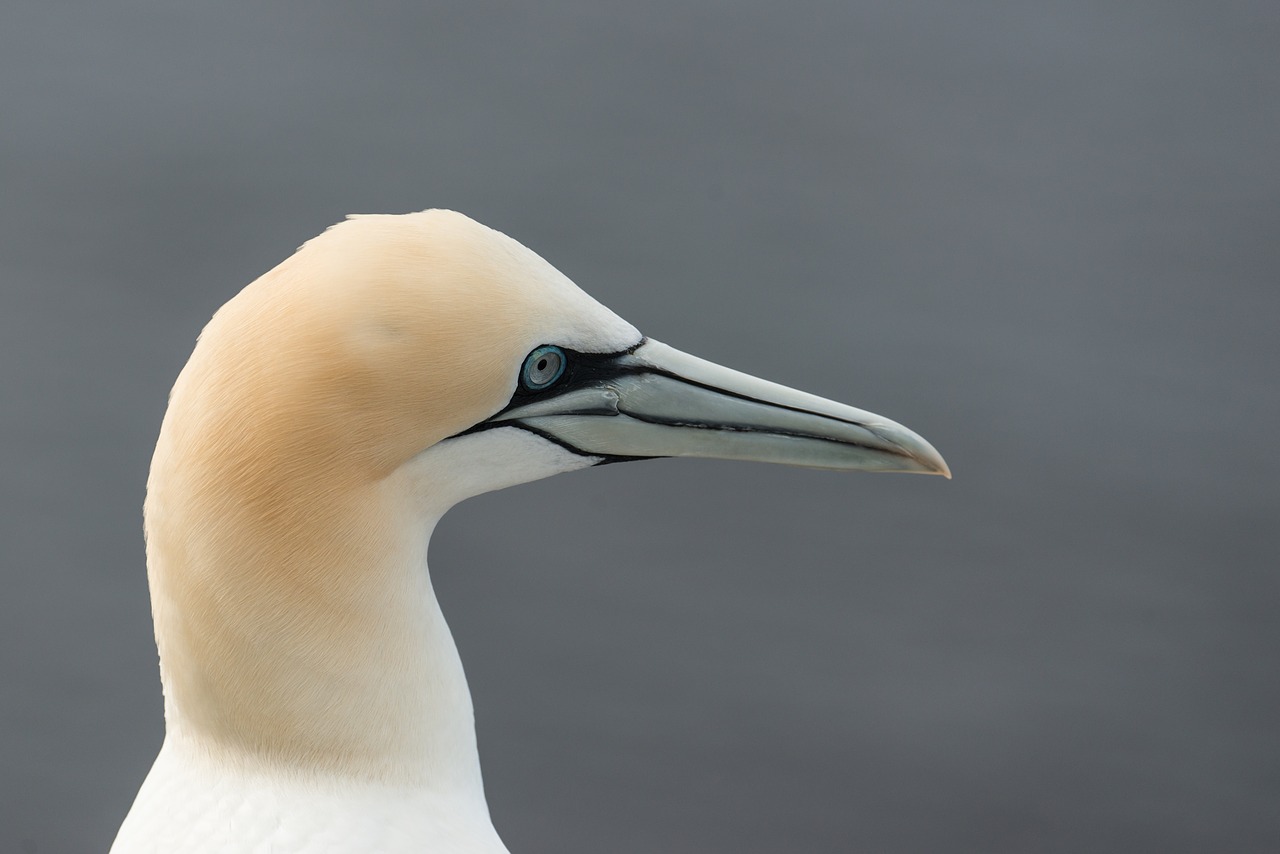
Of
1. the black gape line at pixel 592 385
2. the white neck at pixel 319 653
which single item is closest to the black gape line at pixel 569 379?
Answer: the black gape line at pixel 592 385

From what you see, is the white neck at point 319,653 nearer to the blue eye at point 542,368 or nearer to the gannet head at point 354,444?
the gannet head at point 354,444

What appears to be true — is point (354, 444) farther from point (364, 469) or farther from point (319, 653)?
point (319, 653)

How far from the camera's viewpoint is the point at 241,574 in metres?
1.89

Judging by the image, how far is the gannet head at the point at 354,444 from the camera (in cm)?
184

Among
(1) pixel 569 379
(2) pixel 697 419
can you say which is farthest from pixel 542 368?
(2) pixel 697 419

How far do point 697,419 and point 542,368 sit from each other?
27cm

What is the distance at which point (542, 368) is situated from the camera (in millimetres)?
2049

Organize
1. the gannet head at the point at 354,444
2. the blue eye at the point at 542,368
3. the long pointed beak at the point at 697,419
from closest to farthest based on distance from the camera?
the gannet head at the point at 354,444 < the blue eye at the point at 542,368 < the long pointed beak at the point at 697,419

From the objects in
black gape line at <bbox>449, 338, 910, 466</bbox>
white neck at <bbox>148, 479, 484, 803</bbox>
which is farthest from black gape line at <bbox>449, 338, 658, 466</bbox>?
white neck at <bbox>148, 479, 484, 803</bbox>

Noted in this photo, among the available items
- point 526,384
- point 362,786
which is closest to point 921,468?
point 526,384

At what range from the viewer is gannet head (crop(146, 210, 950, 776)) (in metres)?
1.84

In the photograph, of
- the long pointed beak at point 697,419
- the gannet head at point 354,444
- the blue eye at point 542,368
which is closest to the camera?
the gannet head at point 354,444

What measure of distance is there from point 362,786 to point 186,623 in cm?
36

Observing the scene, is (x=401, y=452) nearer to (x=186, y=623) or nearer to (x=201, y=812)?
(x=186, y=623)
